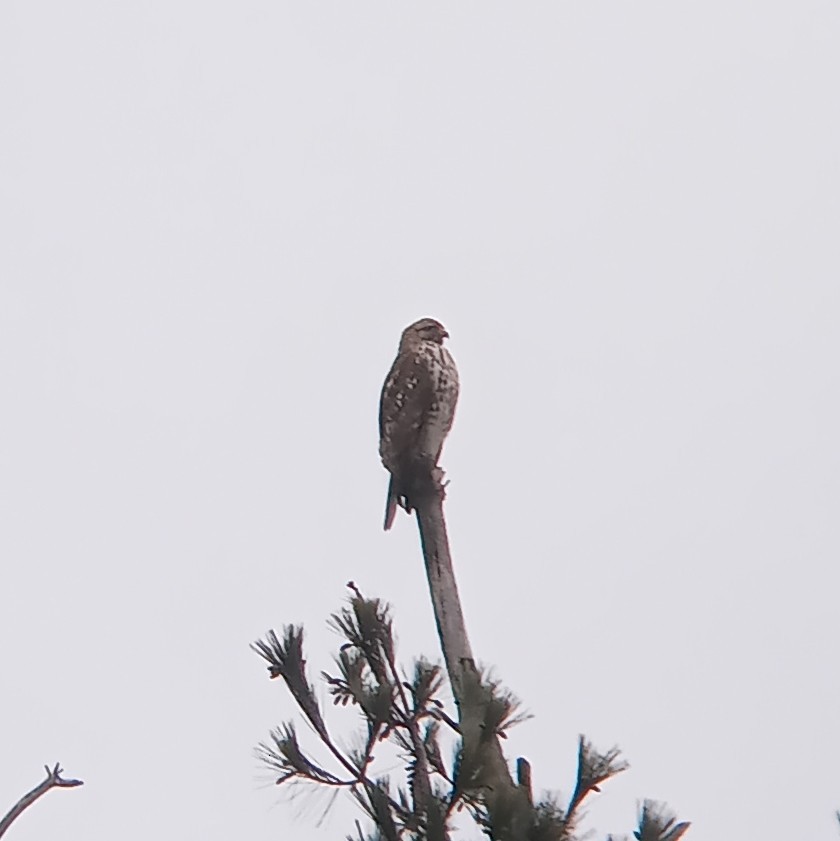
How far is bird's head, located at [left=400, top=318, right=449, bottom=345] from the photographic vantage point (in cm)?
709

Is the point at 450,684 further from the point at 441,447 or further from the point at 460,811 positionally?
the point at 441,447

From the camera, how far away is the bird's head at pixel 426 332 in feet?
23.3

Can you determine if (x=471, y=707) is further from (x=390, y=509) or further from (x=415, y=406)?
(x=415, y=406)

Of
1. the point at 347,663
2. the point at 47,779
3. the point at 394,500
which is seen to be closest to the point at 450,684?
the point at 347,663

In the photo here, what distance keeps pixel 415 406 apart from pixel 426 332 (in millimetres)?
471

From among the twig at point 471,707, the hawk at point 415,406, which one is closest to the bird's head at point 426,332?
the hawk at point 415,406

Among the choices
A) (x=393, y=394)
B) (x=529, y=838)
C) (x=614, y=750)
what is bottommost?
(x=529, y=838)

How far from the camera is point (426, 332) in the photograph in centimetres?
710

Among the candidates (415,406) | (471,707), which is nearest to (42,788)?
(471,707)

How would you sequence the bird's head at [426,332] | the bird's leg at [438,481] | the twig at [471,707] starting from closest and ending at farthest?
1. the twig at [471,707]
2. the bird's leg at [438,481]
3. the bird's head at [426,332]

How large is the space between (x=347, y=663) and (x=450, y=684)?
11.0 inches

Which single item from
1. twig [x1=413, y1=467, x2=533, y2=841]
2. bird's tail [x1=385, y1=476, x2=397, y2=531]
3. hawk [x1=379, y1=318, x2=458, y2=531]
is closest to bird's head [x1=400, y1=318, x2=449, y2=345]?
hawk [x1=379, y1=318, x2=458, y2=531]

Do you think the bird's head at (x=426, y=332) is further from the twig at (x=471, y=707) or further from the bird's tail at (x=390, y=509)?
the twig at (x=471, y=707)

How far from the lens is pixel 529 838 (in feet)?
14.0
